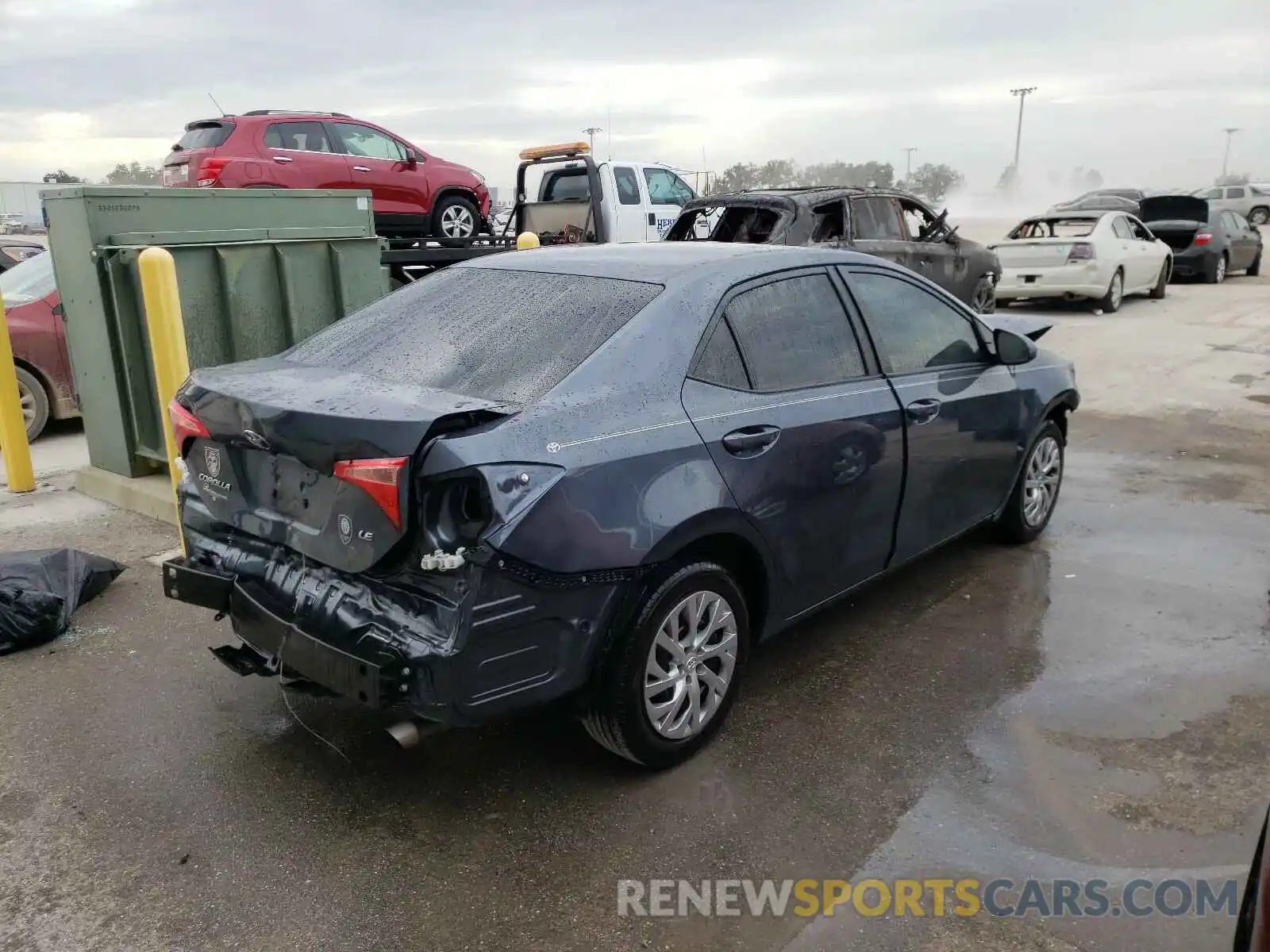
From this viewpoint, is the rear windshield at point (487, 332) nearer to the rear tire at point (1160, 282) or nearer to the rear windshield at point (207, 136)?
the rear windshield at point (207, 136)

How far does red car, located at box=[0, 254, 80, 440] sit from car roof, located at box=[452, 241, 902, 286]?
222 inches

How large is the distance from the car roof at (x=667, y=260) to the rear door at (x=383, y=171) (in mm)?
8789

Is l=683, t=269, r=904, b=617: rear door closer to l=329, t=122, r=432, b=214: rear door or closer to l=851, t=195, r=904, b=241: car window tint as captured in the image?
l=851, t=195, r=904, b=241: car window tint

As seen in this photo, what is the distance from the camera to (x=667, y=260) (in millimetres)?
3652

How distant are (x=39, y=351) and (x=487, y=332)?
21.0 feet

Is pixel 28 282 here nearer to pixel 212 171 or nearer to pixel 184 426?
pixel 212 171

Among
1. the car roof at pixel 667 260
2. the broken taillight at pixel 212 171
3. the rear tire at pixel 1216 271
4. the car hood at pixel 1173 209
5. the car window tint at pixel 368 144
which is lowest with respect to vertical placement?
the rear tire at pixel 1216 271

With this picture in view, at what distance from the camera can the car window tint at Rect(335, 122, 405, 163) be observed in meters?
12.1

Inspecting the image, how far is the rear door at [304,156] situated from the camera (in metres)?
11.4

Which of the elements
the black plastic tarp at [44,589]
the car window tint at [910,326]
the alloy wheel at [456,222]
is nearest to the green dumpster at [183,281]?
the black plastic tarp at [44,589]

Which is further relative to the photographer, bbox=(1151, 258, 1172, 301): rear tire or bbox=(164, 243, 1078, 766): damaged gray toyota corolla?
bbox=(1151, 258, 1172, 301): rear tire

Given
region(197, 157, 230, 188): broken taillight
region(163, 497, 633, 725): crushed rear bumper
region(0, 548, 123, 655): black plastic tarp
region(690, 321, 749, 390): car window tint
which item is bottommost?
region(0, 548, 123, 655): black plastic tarp

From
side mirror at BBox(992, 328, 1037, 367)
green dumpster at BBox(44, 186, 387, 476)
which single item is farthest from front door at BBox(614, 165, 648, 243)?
side mirror at BBox(992, 328, 1037, 367)

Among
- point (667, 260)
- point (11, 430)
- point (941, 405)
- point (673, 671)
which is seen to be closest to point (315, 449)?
point (673, 671)
